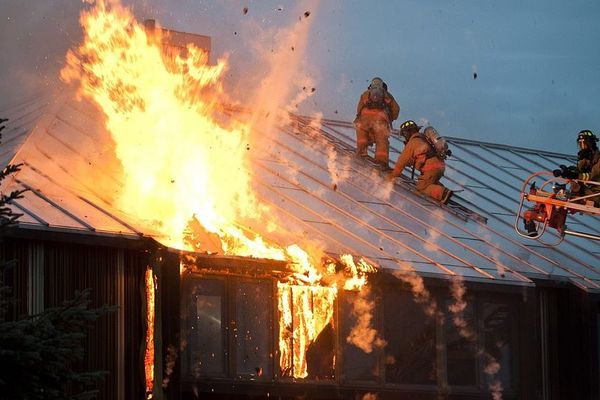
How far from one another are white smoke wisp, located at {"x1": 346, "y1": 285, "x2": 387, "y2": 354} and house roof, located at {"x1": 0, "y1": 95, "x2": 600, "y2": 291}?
77 cm

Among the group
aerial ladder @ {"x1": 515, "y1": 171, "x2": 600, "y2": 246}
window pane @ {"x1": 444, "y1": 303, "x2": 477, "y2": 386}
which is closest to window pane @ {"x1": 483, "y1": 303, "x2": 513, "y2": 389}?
window pane @ {"x1": 444, "y1": 303, "x2": 477, "y2": 386}

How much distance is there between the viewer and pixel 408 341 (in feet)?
65.5

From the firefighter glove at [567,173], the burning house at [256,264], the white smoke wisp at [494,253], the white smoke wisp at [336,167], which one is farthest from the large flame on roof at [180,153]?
the firefighter glove at [567,173]

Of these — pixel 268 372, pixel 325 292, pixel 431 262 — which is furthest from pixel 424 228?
pixel 268 372

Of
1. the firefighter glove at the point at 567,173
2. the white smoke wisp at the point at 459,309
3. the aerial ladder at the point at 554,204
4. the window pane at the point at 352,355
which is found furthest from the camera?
the aerial ladder at the point at 554,204

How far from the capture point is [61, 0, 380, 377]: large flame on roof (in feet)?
61.5

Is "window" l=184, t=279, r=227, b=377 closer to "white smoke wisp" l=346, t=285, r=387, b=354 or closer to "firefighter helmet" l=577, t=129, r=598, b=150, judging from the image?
"white smoke wisp" l=346, t=285, r=387, b=354

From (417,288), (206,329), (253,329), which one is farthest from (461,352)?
(206,329)

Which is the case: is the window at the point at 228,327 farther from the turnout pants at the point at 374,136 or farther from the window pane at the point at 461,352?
the turnout pants at the point at 374,136

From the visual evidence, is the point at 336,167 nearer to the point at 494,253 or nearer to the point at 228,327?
the point at 494,253

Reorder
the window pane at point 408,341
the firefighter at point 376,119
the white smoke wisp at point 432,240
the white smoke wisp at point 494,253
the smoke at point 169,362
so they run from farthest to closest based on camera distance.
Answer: the firefighter at point 376,119 → the white smoke wisp at point 432,240 → the white smoke wisp at point 494,253 → the window pane at point 408,341 → the smoke at point 169,362

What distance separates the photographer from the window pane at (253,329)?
59.3 ft

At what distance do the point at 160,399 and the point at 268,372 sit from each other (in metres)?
1.99

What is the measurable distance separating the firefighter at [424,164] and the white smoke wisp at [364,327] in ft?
20.2
